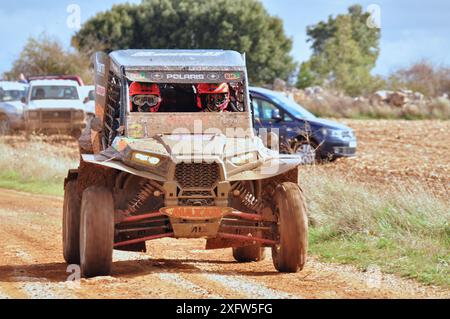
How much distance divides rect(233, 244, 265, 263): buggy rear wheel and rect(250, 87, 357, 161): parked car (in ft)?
31.0

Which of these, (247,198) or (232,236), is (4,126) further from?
(232,236)

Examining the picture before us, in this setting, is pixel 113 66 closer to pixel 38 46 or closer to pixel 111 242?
pixel 111 242

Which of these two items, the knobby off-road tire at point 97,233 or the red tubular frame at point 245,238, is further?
the red tubular frame at point 245,238

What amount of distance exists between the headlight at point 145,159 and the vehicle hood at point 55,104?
75.2ft

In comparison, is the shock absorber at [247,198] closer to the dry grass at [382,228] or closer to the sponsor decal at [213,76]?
the sponsor decal at [213,76]

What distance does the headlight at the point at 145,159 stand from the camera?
10.4 metres

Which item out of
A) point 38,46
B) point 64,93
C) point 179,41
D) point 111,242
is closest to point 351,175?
point 111,242

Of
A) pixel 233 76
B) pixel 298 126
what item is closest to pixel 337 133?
pixel 298 126

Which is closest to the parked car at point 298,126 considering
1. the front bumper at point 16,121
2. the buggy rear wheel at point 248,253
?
the buggy rear wheel at point 248,253

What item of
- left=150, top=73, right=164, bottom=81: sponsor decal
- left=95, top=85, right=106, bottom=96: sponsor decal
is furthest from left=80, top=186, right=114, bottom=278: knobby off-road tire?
left=95, top=85, right=106, bottom=96: sponsor decal

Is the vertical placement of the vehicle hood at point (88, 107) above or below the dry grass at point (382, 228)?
above

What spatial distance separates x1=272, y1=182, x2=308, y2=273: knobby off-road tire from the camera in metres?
10.6

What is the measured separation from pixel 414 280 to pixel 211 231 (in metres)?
2.14

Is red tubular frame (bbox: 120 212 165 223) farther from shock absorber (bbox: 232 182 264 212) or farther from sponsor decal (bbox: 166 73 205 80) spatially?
sponsor decal (bbox: 166 73 205 80)
